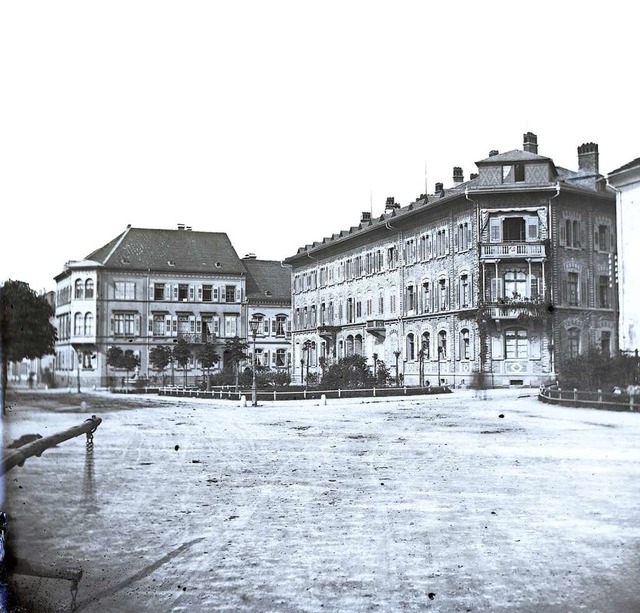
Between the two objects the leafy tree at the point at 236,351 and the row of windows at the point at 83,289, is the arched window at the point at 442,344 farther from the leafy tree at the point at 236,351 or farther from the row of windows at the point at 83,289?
the row of windows at the point at 83,289

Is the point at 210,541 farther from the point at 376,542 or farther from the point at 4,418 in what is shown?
the point at 4,418

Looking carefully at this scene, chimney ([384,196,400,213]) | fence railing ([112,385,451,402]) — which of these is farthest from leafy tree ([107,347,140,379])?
chimney ([384,196,400,213])

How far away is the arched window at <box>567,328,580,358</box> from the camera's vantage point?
53.0ft

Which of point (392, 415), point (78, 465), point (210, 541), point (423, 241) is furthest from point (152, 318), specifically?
point (423, 241)

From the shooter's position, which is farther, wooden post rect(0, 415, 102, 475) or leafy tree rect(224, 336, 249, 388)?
leafy tree rect(224, 336, 249, 388)

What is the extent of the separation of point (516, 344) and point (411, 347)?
1634cm

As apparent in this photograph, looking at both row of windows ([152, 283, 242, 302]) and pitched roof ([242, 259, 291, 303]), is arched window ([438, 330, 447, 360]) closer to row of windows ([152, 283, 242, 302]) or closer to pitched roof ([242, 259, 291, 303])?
pitched roof ([242, 259, 291, 303])

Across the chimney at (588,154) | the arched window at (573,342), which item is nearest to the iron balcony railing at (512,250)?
the arched window at (573,342)

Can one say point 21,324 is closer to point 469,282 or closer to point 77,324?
point 77,324

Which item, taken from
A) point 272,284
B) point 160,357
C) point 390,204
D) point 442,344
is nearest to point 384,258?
point 442,344

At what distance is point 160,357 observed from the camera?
54.6 feet

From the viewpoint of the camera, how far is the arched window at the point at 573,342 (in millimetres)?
16141

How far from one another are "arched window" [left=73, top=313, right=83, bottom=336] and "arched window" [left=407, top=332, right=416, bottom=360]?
111 feet

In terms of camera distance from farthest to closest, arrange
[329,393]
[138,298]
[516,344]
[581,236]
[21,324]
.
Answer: [329,393] → [516,344] → [581,236] → [138,298] → [21,324]
